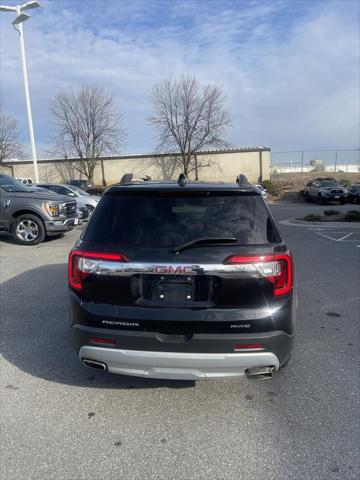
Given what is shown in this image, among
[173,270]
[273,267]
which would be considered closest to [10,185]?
→ [173,270]

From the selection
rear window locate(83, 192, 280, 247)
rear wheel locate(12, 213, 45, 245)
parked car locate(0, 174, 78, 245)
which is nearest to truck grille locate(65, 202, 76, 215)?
parked car locate(0, 174, 78, 245)

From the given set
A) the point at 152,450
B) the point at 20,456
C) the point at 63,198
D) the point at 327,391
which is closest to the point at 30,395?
the point at 20,456

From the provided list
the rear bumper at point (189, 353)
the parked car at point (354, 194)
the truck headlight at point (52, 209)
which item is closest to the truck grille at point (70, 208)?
the truck headlight at point (52, 209)

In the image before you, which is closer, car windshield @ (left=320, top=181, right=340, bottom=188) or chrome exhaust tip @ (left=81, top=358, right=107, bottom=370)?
chrome exhaust tip @ (left=81, top=358, right=107, bottom=370)

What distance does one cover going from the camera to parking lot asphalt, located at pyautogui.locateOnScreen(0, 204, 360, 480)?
7.43ft

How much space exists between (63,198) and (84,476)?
8.94 m

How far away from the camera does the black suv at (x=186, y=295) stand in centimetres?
248

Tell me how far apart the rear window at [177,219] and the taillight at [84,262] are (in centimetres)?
12

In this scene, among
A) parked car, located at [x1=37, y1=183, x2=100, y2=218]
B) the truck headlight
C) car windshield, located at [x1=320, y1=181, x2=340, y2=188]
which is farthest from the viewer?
car windshield, located at [x1=320, y1=181, x2=340, y2=188]

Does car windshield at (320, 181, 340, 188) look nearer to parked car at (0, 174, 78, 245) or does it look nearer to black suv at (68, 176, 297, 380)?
parked car at (0, 174, 78, 245)

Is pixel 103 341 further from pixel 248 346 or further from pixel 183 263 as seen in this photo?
pixel 248 346

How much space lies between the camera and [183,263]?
2.46m

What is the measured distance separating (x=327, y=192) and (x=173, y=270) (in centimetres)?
2799

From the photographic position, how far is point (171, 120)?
39000 mm
